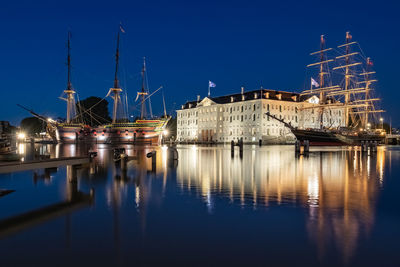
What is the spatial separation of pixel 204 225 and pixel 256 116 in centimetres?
10108

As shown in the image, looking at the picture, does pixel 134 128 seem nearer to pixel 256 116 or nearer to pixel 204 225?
pixel 256 116

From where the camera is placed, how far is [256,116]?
10788cm

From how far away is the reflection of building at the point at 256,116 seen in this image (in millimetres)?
107375

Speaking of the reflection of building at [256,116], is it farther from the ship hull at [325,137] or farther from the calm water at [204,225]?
the calm water at [204,225]

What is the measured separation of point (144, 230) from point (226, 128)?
114 m

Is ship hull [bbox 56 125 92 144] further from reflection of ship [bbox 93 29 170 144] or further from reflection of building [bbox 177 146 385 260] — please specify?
reflection of building [bbox 177 146 385 260]

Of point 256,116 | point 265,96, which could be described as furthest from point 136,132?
point 265,96

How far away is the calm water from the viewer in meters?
6.55

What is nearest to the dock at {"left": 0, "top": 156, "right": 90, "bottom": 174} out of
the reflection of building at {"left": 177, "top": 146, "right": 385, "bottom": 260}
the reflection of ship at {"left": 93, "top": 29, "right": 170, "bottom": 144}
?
the reflection of building at {"left": 177, "top": 146, "right": 385, "bottom": 260}

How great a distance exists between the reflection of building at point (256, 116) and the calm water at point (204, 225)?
88.7 m

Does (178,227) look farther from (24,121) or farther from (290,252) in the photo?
(24,121)

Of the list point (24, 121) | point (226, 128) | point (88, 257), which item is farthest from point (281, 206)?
point (24, 121)

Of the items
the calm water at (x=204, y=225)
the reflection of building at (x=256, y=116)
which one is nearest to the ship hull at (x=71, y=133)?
the reflection of building at (x=256, y=116)

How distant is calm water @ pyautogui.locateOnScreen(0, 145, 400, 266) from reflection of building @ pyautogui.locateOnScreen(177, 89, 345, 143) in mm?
88655
